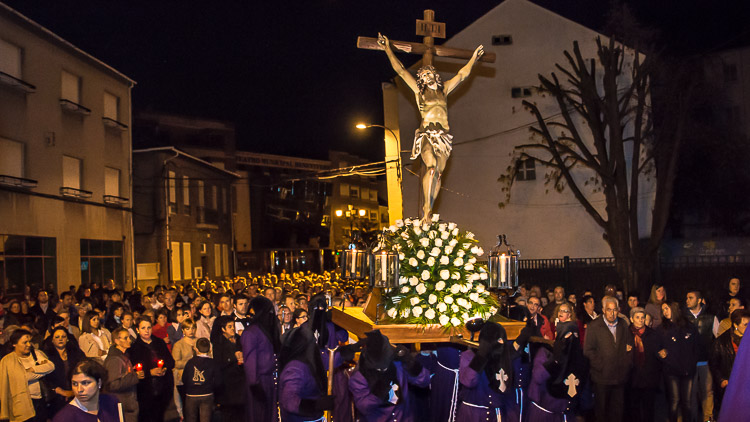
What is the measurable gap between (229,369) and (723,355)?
6118 millimetres

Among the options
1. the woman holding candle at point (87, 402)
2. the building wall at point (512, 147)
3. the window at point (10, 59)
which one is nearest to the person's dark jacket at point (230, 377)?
the woman holding candle at point (87, 402)

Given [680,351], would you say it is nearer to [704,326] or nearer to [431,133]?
[704,326]

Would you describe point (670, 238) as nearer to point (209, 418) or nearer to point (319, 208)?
point (319, 208)

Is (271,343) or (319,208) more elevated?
(319,208)

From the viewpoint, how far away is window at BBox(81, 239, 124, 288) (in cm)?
2414

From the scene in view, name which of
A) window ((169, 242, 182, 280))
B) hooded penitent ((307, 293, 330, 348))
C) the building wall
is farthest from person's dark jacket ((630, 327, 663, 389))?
window ((169, 242, 182, 280))

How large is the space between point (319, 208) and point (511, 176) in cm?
2755

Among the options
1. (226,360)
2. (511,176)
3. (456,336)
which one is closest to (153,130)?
(511,176)

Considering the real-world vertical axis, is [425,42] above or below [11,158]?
below

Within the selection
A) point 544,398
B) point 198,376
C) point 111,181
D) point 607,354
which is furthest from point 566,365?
point 111,181

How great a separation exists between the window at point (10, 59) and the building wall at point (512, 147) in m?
12.4

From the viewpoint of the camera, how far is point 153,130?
42.6m

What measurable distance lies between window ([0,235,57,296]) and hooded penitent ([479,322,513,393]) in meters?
16.2

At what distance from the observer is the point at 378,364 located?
6059mm
